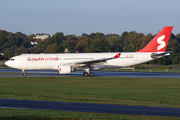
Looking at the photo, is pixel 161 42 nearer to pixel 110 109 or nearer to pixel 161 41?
pixel 161 41

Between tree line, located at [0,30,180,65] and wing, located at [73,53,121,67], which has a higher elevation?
tree line, located at [0,30,180,65]

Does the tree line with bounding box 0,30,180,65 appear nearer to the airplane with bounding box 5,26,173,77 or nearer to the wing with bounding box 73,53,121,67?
the airplane with bounding box 5,26,173,77

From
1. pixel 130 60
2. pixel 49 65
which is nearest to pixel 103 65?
pixel 130 60

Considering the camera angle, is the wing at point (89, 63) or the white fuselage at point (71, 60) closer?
the wing at point (89, 63)

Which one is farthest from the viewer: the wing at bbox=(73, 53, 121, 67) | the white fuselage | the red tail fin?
the red tail fin

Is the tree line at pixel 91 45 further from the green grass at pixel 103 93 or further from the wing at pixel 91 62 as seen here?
the green grass at pixel 103 93

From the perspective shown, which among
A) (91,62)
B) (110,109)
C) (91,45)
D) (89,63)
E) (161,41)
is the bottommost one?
(110,109)

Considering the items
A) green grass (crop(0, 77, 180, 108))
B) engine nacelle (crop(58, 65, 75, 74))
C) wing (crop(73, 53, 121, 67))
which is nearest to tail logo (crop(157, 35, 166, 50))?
wing (crop(73, 53, 121, 67))

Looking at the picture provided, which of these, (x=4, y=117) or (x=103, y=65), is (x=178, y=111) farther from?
(x=103, y=65)

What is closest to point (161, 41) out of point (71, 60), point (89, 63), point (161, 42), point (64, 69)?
point (161, 42)

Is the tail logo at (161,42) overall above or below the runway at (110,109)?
above

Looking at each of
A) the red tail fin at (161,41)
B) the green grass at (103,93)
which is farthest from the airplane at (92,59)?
the green grass at (103,93)

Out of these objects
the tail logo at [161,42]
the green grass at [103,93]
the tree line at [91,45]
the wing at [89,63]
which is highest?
the tree line at [91,45]

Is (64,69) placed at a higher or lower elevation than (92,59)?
lower
